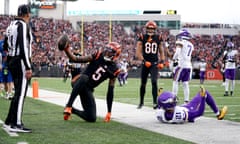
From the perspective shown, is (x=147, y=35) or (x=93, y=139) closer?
(x=93, y=139)

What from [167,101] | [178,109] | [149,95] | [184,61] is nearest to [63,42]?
[167,101]

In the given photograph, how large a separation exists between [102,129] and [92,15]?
6169cm

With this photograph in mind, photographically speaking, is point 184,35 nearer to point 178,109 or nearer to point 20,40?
point 178,109

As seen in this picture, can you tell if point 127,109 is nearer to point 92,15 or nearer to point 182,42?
point 182,42

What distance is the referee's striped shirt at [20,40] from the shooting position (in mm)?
7770

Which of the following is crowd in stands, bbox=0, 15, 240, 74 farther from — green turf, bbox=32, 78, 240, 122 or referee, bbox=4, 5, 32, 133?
referee, bbox=4, 5, 32, 133

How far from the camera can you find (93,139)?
280 inches

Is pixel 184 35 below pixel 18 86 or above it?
above

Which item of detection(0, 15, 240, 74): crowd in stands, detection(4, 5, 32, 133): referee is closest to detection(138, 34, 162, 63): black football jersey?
detection(4, 5, 32, 133): referee

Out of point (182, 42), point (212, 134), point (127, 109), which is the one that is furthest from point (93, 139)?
point (182, 42)

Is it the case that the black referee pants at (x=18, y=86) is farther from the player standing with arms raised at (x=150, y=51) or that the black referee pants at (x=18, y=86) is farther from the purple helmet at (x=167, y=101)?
the player standing with arms raised at (x=150, y=51)

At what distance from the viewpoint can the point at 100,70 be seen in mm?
9359

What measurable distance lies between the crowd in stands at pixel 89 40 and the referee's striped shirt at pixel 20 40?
3942 centimetres

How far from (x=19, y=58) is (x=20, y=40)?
Result: 269 millimetres
